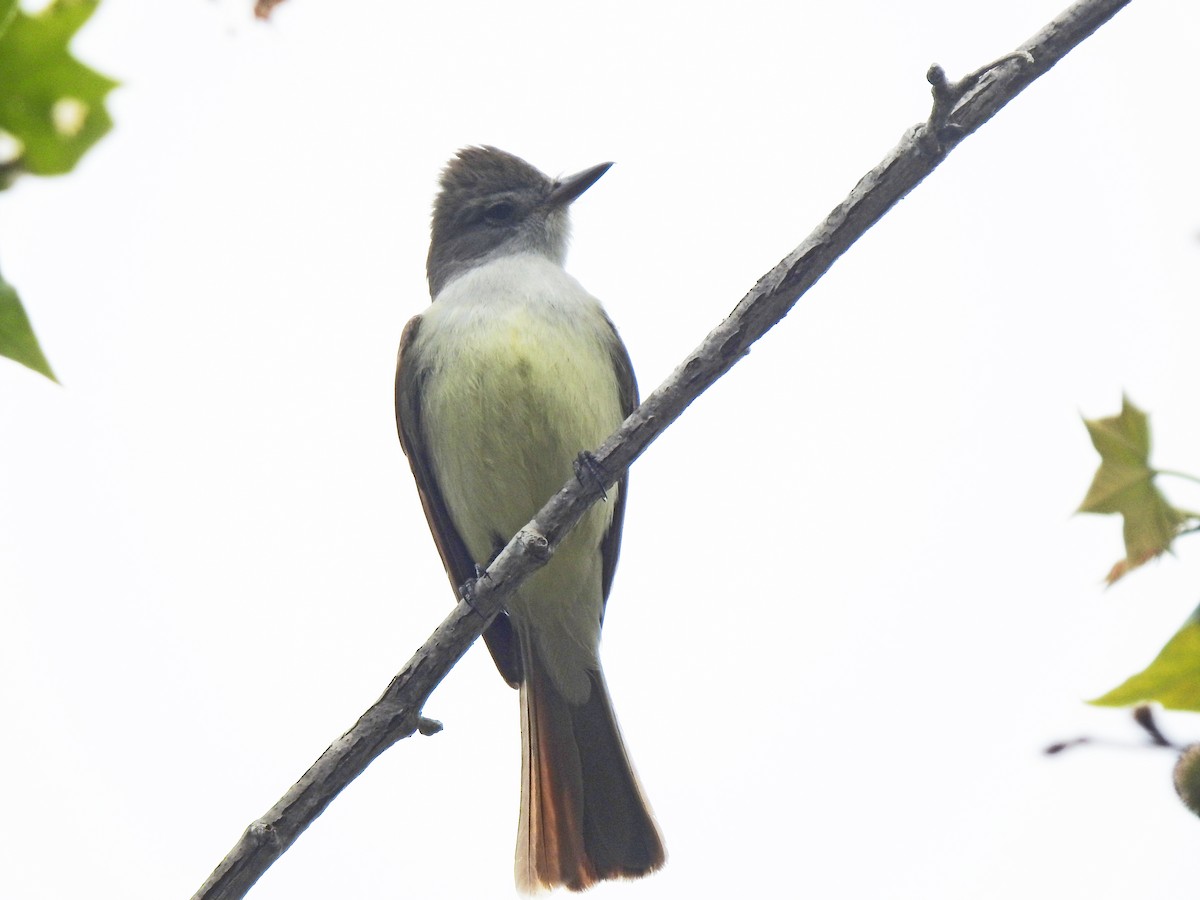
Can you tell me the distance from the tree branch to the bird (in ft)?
4.04

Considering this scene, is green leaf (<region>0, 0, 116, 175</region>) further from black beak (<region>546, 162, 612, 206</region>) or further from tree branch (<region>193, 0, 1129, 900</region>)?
black beak (<region>546, 162, 612, 206</region>)

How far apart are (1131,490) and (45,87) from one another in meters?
1.88

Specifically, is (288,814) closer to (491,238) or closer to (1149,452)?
(1149,452)

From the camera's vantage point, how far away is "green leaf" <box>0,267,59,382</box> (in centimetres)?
159

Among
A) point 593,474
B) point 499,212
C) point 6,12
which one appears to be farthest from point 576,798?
point 6,12

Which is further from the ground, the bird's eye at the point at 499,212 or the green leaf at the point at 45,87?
the bird's eye at the point at 499,212

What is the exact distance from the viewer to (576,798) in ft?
17.6

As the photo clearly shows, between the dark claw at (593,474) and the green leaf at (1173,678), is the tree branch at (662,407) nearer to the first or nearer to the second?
the dark claw at (593,474)

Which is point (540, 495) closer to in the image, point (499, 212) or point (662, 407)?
point (662, 407)

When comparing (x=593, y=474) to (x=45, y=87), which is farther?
(x=593, y=474)

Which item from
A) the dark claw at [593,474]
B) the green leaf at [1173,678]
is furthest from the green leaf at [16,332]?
the dark claw at [593,474]

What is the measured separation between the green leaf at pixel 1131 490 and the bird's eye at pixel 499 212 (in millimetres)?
4264

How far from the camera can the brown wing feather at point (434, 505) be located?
5.50m

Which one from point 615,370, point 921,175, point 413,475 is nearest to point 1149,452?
point 921,175
